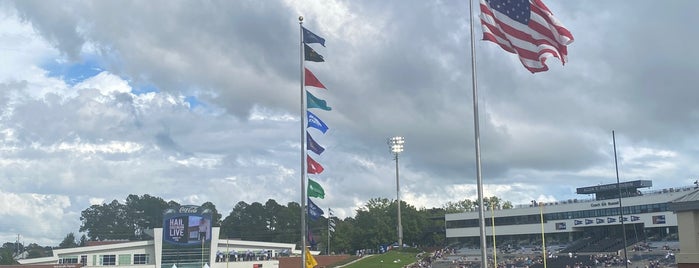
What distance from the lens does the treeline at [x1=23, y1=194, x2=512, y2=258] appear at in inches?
4498

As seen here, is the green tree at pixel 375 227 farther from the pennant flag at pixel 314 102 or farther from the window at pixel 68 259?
the pennant flag at pixel 314 102

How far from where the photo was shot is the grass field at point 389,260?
90875 mm

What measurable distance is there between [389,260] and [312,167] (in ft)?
225

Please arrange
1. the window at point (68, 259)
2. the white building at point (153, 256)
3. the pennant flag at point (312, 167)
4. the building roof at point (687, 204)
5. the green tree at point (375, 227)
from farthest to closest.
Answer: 1. the green tree at point (375, 227)
2. the white building at point (153, 256)
3. the window at point (68, 259)
4. the building roof at point (687, 204)
5. the pennant flag at point (312, 167)

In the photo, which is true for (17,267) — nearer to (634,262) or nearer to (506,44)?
(634,262)

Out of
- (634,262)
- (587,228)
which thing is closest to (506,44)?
(634,262)

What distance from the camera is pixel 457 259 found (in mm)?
90750

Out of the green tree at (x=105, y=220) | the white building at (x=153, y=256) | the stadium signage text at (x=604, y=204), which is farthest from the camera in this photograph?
the green tree at (x=105, y=220)

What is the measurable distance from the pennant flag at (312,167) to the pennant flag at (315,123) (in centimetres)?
130

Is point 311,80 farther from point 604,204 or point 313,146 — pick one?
point 604,204

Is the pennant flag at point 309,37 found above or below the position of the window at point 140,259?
above

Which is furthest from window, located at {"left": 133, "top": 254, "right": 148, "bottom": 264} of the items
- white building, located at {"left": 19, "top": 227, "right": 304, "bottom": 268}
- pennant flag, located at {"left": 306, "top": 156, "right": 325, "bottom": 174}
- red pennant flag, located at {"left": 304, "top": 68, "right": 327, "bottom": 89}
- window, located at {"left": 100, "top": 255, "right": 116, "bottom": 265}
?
red pennant flag, located at {"left": 304, "top": 68, "right": 327, "bottom": 89}

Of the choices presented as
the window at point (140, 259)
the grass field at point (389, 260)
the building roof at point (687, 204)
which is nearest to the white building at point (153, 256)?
the window at point (140, 259)

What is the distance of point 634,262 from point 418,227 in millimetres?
48684
